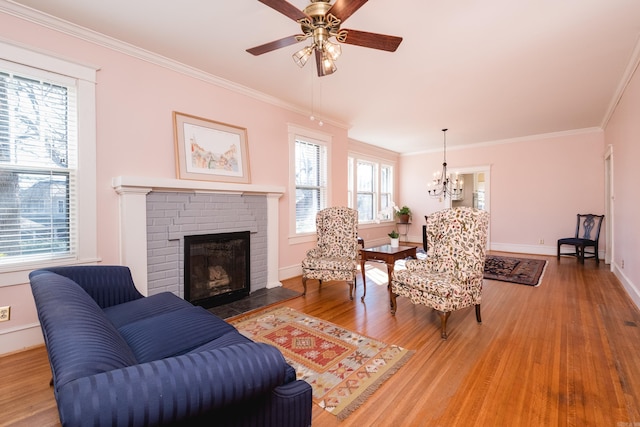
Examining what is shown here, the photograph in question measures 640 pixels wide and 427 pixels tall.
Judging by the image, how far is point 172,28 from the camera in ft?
8.41

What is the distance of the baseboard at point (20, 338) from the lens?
231 cm

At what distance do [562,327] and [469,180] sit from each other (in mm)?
7905

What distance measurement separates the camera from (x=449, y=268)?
2.96 m

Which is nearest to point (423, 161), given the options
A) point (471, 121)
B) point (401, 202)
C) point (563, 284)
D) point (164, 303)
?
point (401, 202)

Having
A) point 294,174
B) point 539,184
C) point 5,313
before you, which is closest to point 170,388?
point 5,313

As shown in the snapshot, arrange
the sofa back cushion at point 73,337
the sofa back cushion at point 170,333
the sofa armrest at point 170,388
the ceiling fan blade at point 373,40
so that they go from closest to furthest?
the sofa armrest at point 170,388 → the sofa back cushion at point 73,337 → the sofa back cushion at point 170,333 → the ceiling fan blade at point 373,40

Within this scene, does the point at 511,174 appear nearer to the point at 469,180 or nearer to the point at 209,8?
the point at 469,180

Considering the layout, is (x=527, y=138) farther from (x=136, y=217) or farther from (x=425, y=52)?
(x=136, y=217)

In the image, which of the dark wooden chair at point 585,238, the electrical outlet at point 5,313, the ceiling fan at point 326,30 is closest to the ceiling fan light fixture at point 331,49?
the ceiling fan at point 326,30

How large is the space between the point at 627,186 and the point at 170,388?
5.23 metres

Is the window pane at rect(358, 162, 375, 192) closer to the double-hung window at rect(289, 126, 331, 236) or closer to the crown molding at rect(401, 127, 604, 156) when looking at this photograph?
the crown molding at rect(401, 127, 604, 156)

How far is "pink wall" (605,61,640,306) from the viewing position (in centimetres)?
322

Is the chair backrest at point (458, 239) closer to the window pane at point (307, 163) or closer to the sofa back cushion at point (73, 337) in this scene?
the window pane at point (307, 163)

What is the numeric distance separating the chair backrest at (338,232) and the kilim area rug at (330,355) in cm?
114
